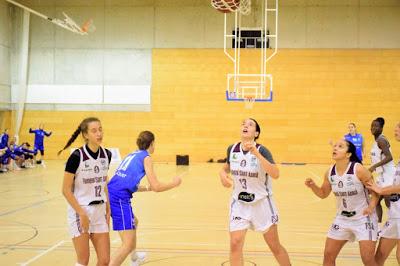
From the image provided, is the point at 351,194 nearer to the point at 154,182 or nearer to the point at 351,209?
the point at 351,209

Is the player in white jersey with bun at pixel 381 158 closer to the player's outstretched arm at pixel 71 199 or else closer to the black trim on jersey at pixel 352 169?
the black trim on jersey at pixel 352 169

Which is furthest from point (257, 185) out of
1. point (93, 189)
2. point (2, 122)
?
point (2, 122)

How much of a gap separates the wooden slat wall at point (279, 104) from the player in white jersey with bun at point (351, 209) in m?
20.9

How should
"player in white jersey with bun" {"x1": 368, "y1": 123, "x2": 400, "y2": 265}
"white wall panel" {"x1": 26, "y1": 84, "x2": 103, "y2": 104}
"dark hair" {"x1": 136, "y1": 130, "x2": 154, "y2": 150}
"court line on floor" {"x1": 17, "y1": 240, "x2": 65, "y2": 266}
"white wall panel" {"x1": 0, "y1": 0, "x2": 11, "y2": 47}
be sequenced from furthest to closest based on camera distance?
"white wall panel" {"x1": 26, "y1": 84, "x2": 103, "y2": 104}, "white wall panel" {"x1": 0, "y1": 0, "x2": 11, "y2": 47}, "court line on floor" {"x1": 17, "y1": 240, "x2": 65, "y2": 266}, "dark hair" {"x1": 136, "y1": 130, "x2": 154, "y2": 150}, "player in white jersey with bun" {"x1": 368, "y1": 123, "x2": 400, "y2": 265}

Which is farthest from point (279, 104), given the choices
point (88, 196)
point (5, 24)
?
point (88, 196)

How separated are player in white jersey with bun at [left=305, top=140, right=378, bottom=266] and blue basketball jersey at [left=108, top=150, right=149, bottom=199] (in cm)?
195

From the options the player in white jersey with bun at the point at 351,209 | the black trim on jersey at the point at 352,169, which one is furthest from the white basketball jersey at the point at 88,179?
the black trim on jersey at the point at 352,169

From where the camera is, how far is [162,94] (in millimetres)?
27031

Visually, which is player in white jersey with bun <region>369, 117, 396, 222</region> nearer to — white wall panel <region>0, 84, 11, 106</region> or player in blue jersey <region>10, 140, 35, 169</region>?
player in blue jersey <region>10, 140, 35, 169</region>

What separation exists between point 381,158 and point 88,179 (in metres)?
4.81

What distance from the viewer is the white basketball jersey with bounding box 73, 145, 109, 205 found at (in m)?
4.99

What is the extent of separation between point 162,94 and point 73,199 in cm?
2233

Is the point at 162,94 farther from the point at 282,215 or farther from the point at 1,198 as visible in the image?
the point at 282,215

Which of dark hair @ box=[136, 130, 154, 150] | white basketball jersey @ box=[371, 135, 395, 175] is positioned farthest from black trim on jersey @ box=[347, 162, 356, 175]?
white basketball jersey @ box=[371, 135, 395, 175]
